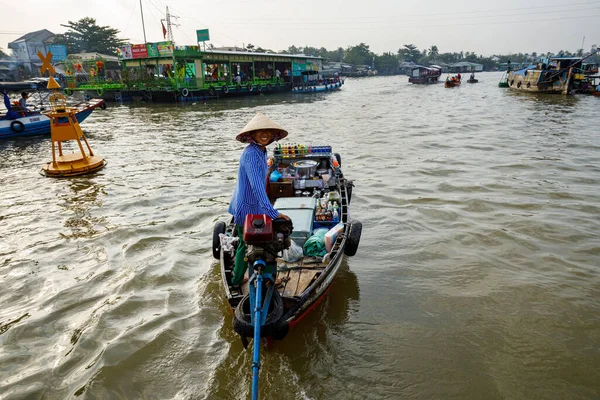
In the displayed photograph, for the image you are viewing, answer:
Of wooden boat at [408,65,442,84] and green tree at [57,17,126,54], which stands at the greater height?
green tree at [57,17,126,54]

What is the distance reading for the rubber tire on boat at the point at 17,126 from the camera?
17.0 metres

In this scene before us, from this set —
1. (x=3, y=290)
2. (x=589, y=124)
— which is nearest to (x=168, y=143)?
(x=3, y=290)

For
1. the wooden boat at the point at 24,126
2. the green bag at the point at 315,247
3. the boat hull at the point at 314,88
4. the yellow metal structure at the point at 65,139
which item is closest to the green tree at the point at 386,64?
the boat hull at the point at 314,88

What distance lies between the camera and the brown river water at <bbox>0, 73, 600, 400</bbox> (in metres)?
4.19

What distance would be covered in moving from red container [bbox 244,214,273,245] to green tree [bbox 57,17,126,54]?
6574 centimetres

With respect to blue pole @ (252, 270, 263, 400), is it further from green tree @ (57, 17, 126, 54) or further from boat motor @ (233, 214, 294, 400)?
green tree @ (57, 17, 126, 54)

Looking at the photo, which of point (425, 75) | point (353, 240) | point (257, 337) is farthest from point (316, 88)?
point (257, 337)

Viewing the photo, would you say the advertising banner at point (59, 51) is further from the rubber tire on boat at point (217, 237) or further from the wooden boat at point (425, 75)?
the rubber tire on boat at point (217, 237)

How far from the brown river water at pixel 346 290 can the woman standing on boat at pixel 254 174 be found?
72.2 inches

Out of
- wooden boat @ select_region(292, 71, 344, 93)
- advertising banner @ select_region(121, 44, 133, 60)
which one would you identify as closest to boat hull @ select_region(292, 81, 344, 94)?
wooden boat @ select_region(292, 71, 344, 93)

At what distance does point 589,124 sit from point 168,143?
2148 centimetres

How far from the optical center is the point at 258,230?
3.63 m

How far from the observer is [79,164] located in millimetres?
11789

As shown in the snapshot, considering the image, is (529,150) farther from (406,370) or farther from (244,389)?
→ (244,389)
